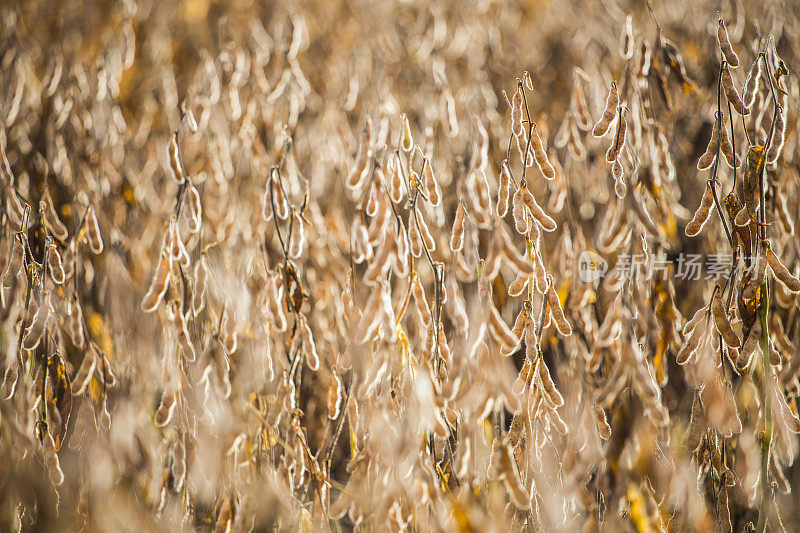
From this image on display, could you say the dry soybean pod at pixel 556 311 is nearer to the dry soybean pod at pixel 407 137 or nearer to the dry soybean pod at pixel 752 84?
the dry soybean pod at pixel 407 137

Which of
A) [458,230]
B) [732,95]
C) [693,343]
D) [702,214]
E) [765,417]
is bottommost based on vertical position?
[765,417]

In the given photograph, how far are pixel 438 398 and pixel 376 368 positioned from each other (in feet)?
0.45

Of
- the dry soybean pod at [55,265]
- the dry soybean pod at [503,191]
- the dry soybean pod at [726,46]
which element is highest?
the dry soybean pod at [726,46]

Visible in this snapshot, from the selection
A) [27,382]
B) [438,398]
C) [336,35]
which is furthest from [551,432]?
[27,382]

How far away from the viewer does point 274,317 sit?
0.94m

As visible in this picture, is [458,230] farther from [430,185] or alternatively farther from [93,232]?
[93,232]

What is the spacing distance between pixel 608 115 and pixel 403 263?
0.47m

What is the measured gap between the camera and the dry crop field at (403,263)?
0.92 meters

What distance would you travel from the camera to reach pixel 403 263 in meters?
0.91

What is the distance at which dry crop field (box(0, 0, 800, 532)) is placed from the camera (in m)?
0.92

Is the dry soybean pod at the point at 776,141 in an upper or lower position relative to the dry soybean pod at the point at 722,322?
upper

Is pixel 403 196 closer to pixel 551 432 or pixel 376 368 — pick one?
pixel 376 368

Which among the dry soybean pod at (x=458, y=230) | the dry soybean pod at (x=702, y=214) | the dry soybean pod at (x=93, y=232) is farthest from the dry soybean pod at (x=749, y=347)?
the dry soybean pod at (x=93, y=232)

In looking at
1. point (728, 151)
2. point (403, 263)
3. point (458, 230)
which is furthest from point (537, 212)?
point (728, 151)
